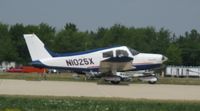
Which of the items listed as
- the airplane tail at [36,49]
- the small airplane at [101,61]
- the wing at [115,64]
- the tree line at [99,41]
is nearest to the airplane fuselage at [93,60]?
the small airplane at [101,61]

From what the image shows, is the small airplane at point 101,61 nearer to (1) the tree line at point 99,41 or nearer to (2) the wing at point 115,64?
(2) the wing at point 115,64

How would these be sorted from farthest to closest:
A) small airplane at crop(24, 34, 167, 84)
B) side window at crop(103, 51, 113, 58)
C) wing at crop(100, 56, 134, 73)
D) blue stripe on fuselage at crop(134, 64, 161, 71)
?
blue stripe on fuselage at crop(134, 64, 161, 71) → side window at crop(103, 51, 113, 58) → small airplane at crop(24, 34, 167, 84) → wing at crop(100, 56, 134, 73)

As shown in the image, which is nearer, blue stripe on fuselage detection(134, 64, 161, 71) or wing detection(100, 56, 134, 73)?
wing detection(100, 56, 134, 73)

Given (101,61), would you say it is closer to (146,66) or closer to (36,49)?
(146,66)

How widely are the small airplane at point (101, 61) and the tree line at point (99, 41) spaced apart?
159 ft

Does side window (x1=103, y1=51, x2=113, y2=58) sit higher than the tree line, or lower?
lower

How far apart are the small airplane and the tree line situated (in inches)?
1912

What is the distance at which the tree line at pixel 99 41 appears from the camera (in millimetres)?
90000

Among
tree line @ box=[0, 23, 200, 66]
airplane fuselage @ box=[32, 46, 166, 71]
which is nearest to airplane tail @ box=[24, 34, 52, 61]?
airplane fuselage @ box=[32, 46, 166, 71]

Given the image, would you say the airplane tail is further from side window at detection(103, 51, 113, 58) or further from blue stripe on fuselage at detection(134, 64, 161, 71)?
blue stripe on fuselage at detection(134, 64, 161, 71)

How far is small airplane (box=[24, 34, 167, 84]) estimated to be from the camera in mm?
33075

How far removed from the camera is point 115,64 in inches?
1299

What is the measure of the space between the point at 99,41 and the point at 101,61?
199 feet

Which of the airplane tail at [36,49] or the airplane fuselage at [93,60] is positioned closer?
the airplane fuselage at [93,60]
